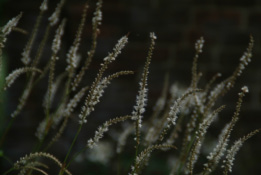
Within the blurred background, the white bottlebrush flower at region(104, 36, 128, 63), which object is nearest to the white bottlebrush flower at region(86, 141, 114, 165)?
the blurred background

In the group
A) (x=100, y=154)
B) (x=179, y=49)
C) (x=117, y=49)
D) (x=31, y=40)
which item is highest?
(x=179, y=49)

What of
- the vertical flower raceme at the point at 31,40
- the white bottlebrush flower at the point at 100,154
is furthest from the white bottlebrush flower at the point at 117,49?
A: the white bottlebrush flower at the point at 100,154

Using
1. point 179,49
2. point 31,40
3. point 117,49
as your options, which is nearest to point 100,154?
point 179,49

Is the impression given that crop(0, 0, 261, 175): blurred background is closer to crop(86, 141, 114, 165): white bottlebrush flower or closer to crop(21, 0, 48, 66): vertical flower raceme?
crop(86, 141, 114, 165): white bottlebrush flower

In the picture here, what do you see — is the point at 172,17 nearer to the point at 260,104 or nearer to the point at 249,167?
the point at 260,104

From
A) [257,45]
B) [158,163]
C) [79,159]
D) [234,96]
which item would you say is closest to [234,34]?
[257,45]

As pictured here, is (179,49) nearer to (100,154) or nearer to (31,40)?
(100,154)

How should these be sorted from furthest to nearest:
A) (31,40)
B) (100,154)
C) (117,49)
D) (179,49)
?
(179,49), (100,154), (31,40), (117,49)

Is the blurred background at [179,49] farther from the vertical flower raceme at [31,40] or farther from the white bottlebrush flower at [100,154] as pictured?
the vertical flower raceme at [31,40]
